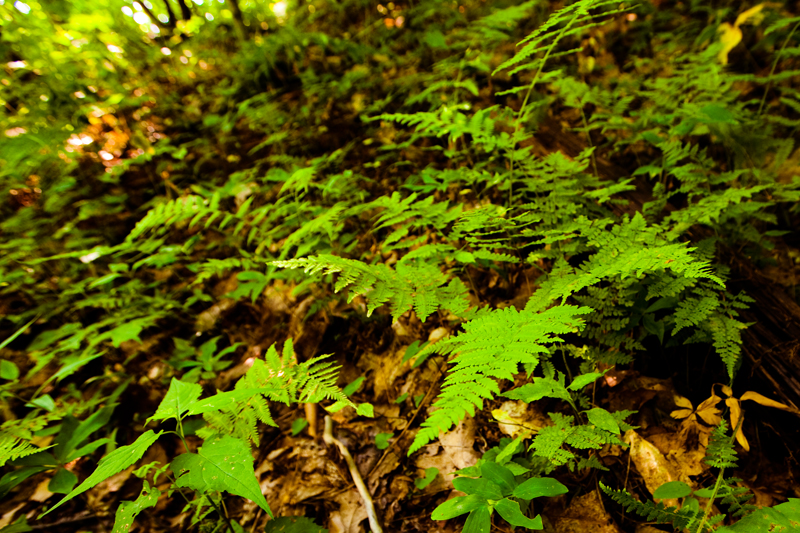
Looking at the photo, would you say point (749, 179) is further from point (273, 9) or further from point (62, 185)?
point (273, 9)

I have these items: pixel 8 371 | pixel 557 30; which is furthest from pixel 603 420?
pixel 8 371

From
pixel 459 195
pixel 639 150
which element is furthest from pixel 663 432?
pixel 639 150

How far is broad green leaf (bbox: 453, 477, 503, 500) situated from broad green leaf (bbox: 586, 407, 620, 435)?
48cm

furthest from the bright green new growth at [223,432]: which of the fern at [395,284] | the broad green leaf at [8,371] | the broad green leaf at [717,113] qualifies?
the broad green leaf at [717,113]

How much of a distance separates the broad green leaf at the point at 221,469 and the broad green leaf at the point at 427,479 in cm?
90

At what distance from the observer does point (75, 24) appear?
528 cm

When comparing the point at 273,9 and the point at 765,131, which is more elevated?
the point at 273,9

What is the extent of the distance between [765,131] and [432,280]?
2983mm

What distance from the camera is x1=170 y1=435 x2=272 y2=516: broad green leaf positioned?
1.18 m

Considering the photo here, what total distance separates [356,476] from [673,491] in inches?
57.0

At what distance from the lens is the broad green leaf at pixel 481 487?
1.27m

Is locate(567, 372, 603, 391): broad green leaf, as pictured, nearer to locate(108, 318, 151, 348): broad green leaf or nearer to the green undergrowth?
the green undergrowth

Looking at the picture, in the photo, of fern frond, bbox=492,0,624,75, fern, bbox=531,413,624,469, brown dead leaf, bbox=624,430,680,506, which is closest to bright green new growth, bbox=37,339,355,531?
fern, bbox=531,413,624,469

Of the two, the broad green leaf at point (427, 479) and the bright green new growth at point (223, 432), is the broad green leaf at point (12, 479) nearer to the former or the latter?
the bright green new growth at point (223, 432)
